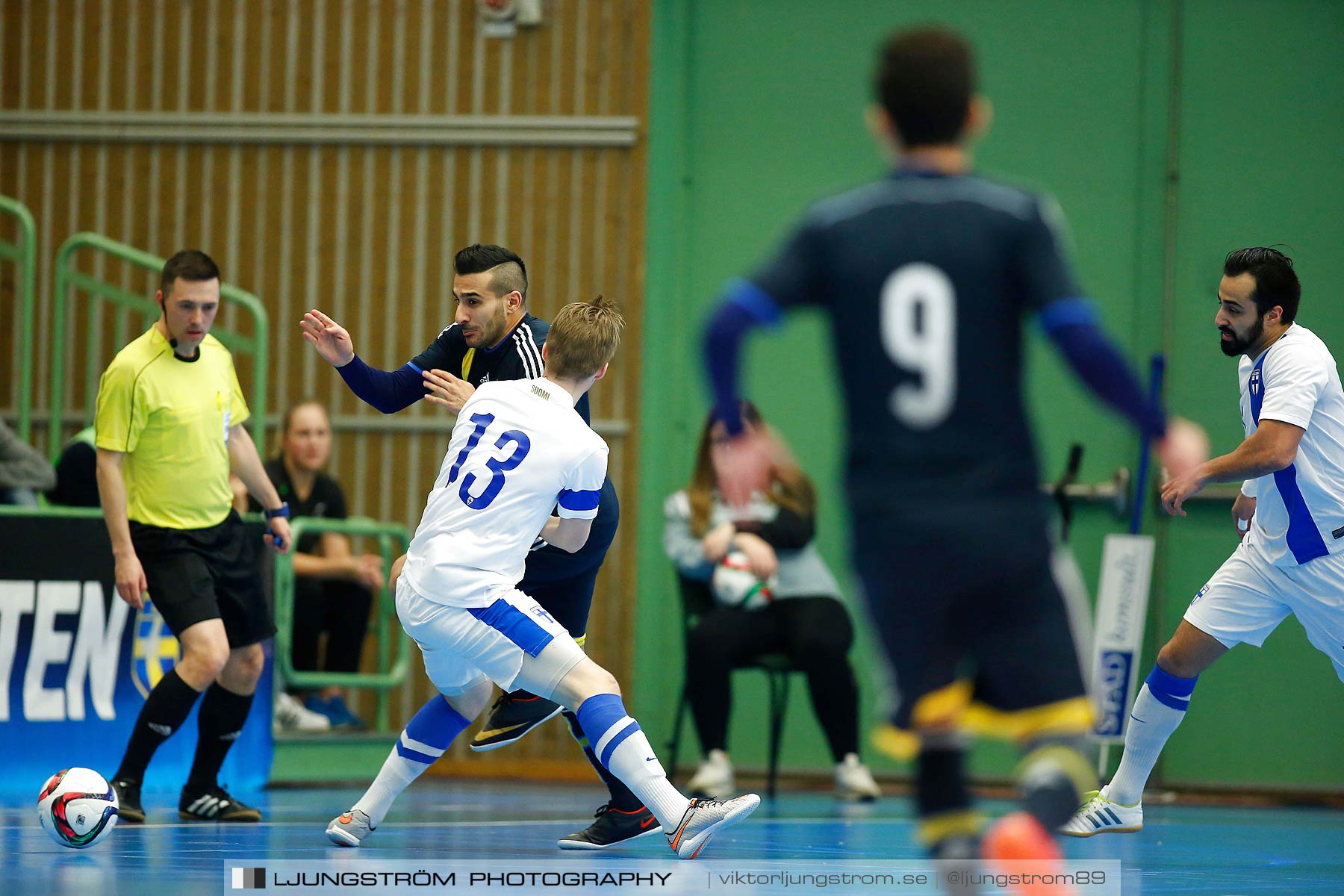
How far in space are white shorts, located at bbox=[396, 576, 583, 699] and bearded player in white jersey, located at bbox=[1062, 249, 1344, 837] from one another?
6.49ft

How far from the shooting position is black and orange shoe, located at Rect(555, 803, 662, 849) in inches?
192

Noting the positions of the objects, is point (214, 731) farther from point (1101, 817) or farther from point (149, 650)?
point (1101, 817)

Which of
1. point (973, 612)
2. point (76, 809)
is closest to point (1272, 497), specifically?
point (973, 612)

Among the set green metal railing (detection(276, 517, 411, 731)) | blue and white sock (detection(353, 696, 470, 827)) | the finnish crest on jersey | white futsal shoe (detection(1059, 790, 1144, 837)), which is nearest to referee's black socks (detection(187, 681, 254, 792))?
the finnish crest on jersey

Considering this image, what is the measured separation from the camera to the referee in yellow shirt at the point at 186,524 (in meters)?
5.42

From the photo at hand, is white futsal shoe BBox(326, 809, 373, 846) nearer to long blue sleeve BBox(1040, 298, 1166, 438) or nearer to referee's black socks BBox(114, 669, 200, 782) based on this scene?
referee's black socks BBox(114, 669, 200, 782)

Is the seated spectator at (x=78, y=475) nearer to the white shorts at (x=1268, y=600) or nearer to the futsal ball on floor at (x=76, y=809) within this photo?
the futsal ball on floor at (x=76, y=809)

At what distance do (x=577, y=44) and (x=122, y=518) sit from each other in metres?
4.59

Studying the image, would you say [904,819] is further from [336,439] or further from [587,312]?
[336,439]

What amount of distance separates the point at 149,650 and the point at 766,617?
2.90 m

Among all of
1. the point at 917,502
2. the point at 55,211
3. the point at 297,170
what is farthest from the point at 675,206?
the point at 917,502

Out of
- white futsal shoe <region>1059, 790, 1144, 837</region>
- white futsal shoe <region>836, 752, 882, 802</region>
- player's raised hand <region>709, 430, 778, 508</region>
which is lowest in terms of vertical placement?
white futsal shoe <region>836, 752, 882, 802</region>

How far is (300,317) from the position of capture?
8898 millimetres

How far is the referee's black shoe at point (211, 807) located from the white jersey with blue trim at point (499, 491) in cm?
190
